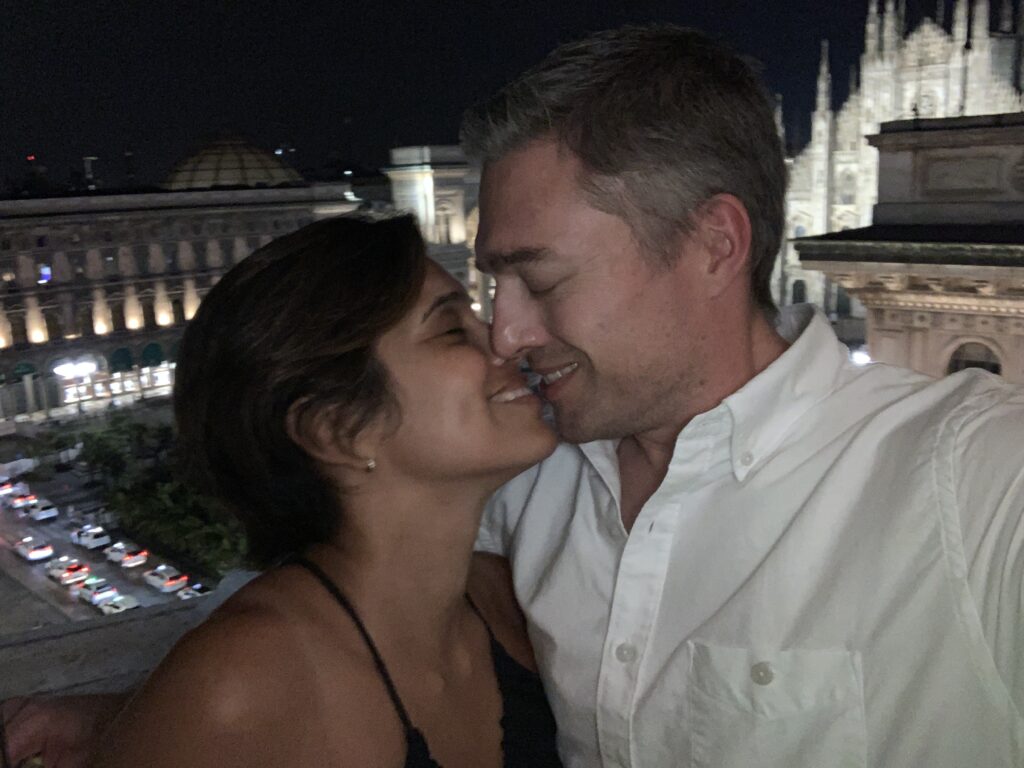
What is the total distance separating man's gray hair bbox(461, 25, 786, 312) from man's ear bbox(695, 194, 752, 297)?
20 mm

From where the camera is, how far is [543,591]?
154 centimetres

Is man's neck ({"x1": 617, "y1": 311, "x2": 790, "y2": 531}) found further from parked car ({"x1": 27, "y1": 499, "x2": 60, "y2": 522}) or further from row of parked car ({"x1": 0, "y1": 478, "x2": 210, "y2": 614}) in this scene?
parked car ({"x1": 27, "y1": 499, "x2": 60, "y2": 522})

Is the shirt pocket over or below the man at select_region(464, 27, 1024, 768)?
below

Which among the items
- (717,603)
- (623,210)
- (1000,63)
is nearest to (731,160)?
(623,210)

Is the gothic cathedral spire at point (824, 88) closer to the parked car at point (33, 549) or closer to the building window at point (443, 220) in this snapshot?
the building window at point (443, 220)

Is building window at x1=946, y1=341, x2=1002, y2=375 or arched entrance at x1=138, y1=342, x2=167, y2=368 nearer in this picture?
building window at x1=946, y1=341, x2=1002, y2=375

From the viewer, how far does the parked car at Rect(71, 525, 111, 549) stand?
1299 centimetres

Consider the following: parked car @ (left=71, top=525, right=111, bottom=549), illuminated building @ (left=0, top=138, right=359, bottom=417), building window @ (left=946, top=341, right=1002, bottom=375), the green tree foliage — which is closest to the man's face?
building window @ (left=946, top=341, right=1002, bottom=375)

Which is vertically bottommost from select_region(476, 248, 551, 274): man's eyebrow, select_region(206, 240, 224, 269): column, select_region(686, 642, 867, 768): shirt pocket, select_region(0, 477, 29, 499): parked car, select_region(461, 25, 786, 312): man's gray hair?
select_region(0, 477, 29, 499): parked car

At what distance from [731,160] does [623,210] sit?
0.66ft

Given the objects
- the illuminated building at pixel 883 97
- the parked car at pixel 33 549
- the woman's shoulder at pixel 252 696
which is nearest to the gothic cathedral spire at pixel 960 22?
the illuminated building at pixel 883 97

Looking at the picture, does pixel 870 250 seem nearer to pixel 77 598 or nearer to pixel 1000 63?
pixel 77 598

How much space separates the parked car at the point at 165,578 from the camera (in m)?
11.5

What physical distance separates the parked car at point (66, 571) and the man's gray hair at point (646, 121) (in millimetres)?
12198
